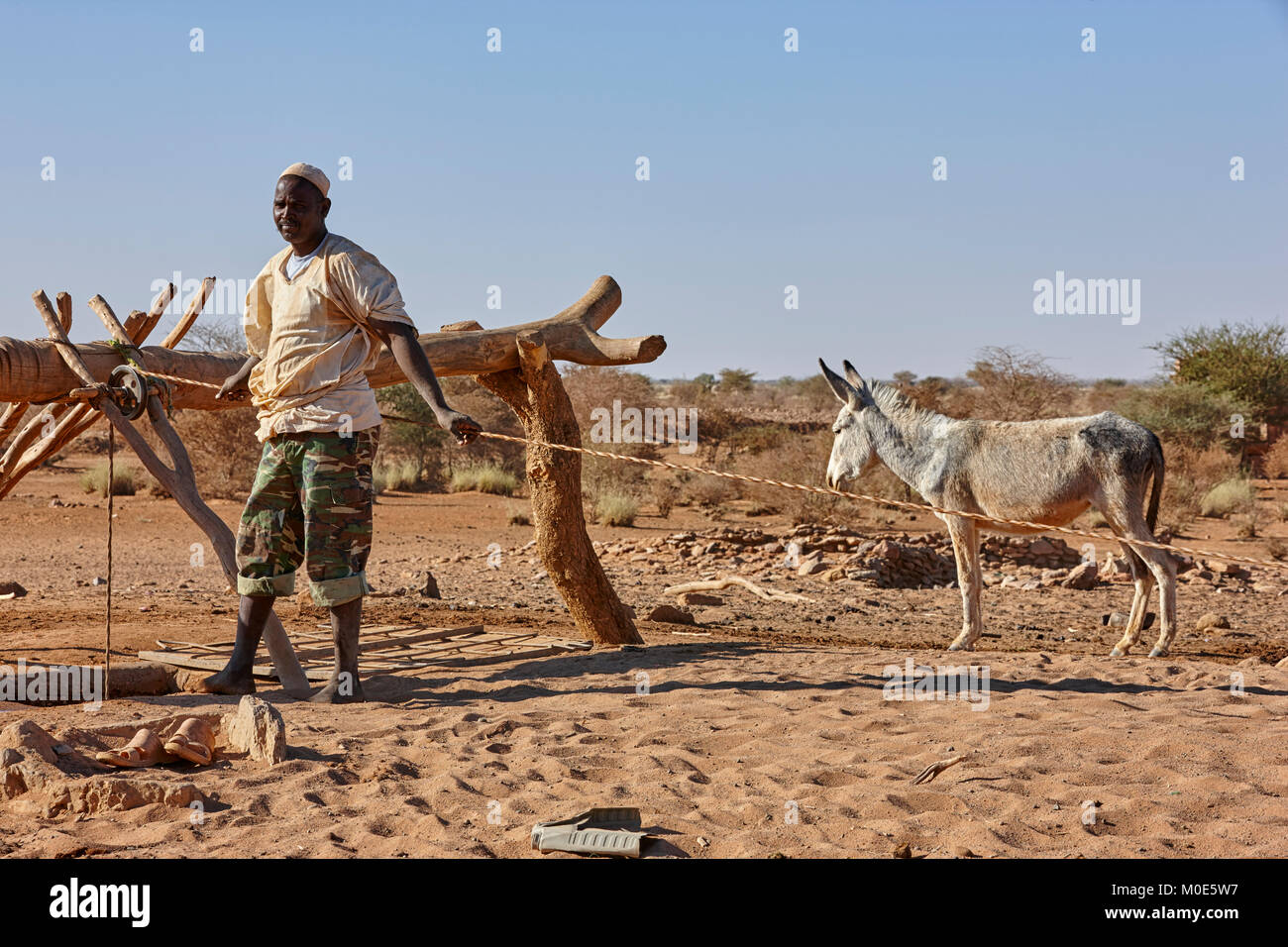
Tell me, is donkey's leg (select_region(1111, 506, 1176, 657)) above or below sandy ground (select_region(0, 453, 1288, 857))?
above

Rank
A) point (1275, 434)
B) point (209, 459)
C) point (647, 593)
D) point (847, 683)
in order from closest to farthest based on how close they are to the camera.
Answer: point (847, 683) < point (647, 593) < point (209, 459) < point (1275, 434)

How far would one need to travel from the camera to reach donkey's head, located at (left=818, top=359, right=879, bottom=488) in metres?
8.55

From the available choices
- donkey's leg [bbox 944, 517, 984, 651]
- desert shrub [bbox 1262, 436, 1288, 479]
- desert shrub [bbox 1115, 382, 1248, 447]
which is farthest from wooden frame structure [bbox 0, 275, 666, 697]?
desert shrub [bbox 1262, 436, 1288, 479]

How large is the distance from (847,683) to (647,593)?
5272mm

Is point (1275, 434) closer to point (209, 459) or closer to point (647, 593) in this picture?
point (647, 593)

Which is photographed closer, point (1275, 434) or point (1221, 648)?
point (1221, 648)

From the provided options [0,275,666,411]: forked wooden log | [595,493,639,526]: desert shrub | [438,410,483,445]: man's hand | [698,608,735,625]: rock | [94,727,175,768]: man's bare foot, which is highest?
[0,275,666,411]: forked wooden log

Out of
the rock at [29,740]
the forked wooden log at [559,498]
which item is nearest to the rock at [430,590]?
the forked wooden log at [559,498]

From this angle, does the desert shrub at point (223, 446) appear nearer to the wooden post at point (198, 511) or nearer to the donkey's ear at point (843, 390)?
the donkey's ear at point (843, 390)

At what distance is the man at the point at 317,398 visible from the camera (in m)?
4.84

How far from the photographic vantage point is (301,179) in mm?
4852

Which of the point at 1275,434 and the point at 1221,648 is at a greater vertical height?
the point at 1275,434

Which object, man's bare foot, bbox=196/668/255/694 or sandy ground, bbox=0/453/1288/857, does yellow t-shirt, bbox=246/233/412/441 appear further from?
sandy ground, bbox=0/453/1288/857
